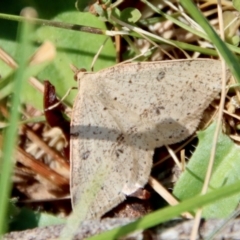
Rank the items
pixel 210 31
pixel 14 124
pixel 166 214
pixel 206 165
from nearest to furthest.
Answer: pixel 14 124 < pixel 166 214 < pixel 210 31 < pixel 206 165

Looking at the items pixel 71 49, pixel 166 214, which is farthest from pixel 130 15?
pixel 166 214

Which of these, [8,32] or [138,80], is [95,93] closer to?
[138,80]

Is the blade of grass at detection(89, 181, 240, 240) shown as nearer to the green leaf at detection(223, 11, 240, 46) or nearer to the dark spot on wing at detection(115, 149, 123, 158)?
the dark spot on wing at detection(115, 149, 123, 158)

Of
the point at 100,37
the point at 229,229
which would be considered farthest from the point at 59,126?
the point at 229,229

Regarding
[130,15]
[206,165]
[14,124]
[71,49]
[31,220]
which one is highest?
[130,15]

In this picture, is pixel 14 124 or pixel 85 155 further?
pixel 85 155

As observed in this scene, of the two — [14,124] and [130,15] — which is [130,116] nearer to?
[130,15]

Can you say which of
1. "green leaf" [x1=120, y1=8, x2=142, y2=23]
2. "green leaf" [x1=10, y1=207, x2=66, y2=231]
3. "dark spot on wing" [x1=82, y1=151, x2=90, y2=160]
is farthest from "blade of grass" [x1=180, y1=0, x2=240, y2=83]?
"green leaf" [x1=10, y1=207, x2=66, y2=231]

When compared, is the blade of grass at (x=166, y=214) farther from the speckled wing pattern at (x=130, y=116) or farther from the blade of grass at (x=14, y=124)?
the speckled wing pattern at (x=130, y=116)
